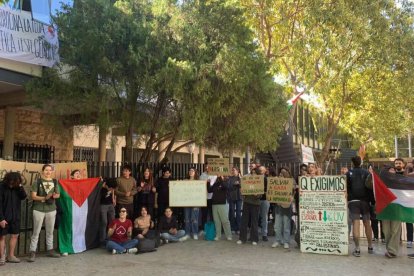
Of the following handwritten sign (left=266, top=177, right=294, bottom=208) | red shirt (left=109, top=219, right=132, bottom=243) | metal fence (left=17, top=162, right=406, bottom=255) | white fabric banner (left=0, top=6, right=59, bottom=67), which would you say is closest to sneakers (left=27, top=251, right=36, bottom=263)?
metal fence (left=17, top=162, right=406, bottom=255)

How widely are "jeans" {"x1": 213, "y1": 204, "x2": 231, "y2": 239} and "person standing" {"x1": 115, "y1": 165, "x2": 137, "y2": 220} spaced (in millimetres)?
2090

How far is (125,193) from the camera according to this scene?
9.77m

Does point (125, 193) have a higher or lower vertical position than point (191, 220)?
higher

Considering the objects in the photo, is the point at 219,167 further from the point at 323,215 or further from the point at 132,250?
the point at 132,250

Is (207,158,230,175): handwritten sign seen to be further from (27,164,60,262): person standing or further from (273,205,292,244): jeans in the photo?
(27,164,60,262): person standing

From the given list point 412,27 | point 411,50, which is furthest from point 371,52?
point 412,27

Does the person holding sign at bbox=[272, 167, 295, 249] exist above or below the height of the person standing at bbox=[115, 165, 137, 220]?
below

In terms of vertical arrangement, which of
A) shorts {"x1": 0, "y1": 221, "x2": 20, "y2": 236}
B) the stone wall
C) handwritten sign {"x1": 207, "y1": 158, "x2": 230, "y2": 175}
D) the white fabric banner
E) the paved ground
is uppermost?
the white fabric banner

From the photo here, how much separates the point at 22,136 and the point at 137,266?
10891 mm

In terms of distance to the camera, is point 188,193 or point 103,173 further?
point 103,173

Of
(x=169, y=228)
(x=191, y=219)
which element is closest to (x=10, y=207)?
(x=169, y=228)

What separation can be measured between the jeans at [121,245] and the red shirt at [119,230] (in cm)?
9

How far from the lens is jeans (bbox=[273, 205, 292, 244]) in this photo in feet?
31.1

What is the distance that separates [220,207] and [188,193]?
0.87 meters
